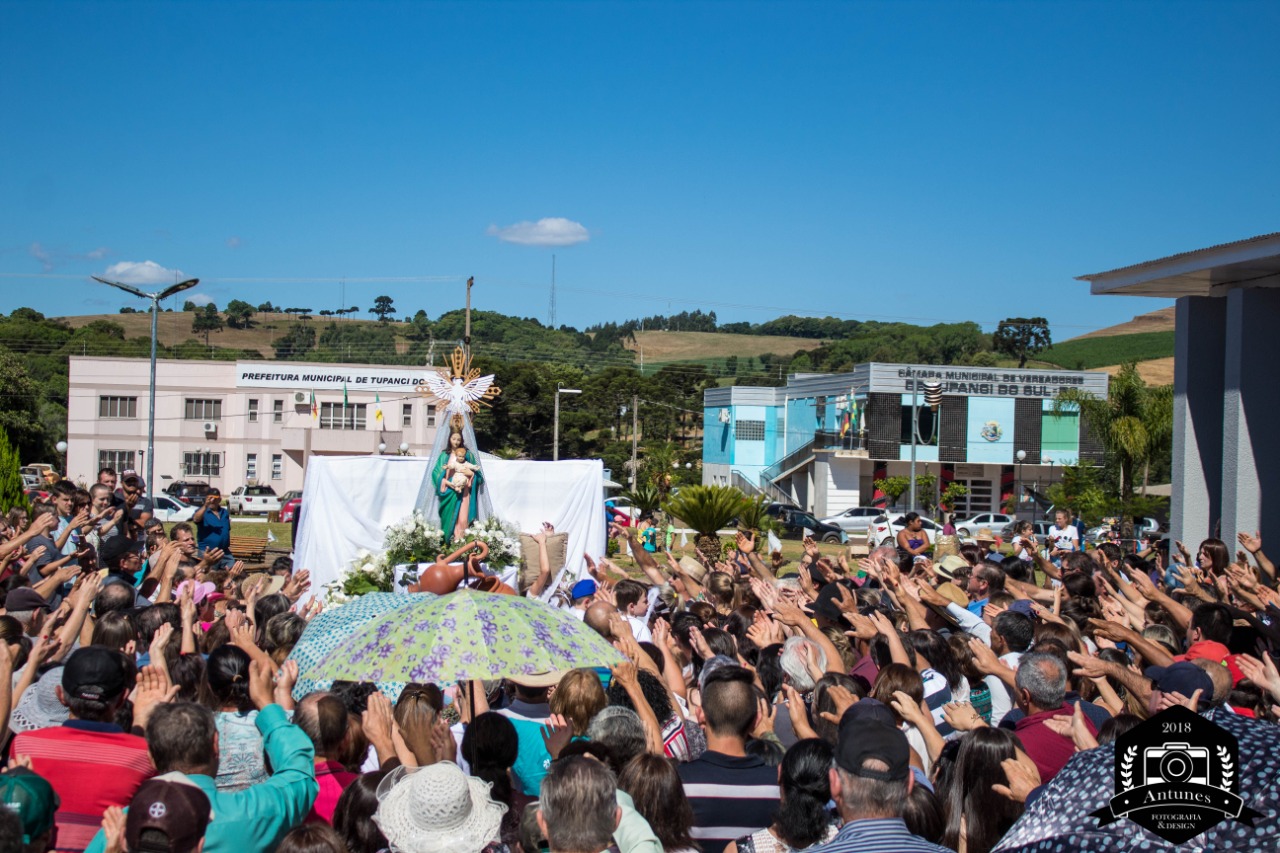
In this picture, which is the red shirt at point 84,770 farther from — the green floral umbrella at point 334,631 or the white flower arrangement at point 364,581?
the white flower arrangement at point 364,581

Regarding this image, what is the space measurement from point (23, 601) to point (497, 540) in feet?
19.7

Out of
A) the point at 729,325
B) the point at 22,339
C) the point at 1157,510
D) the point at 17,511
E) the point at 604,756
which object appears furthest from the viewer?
the point at 729,325

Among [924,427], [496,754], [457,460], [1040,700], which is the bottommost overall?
[496,754]

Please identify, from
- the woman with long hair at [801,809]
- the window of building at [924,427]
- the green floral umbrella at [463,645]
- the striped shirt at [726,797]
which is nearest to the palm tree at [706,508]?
the green floral umbrella at [463,645]

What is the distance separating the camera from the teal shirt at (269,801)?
3383mm

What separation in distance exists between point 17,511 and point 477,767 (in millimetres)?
9217

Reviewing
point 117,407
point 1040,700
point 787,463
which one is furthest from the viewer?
point 117,407

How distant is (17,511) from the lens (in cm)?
1143

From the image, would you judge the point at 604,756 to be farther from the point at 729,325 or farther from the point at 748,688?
the point at 729,325

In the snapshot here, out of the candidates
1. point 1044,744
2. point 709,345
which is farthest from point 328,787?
point 709,345

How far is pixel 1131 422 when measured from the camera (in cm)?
3075

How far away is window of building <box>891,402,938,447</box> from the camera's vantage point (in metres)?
46.0

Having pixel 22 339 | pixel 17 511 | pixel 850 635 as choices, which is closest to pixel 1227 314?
pixel 850 635

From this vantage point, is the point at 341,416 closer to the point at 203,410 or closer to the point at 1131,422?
the point at 203,410
